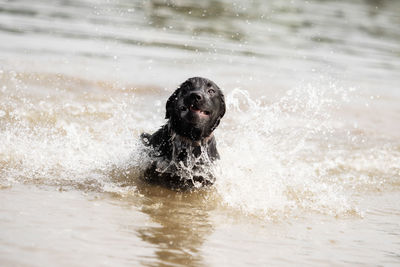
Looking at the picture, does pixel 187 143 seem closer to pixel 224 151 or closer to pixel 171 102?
pixel 171 102

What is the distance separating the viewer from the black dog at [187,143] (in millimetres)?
6238

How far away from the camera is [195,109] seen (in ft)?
20.1

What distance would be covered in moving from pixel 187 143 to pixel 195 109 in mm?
485

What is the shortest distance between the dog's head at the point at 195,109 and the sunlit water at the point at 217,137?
700 mm

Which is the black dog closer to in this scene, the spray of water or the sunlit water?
the sunlit water

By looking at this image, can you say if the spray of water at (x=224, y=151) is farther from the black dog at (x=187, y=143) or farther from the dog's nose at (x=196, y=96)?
the dog's nose at (x=196, y=96)

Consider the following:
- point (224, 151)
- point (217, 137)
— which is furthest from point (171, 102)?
point (217, 137)

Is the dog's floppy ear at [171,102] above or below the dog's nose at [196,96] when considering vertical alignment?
below

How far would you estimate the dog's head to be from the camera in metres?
6.11

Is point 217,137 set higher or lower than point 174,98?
lower

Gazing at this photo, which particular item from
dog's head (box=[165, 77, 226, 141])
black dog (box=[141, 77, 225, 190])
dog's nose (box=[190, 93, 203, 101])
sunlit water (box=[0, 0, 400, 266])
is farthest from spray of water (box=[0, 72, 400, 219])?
dog's nose (box=[190, 93, 203, 101])

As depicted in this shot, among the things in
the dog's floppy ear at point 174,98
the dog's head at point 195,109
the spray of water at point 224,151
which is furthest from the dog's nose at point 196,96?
the spray of water at point 224,151

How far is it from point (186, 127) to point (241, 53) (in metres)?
10.3

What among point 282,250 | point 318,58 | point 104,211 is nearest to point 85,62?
point 318,58
